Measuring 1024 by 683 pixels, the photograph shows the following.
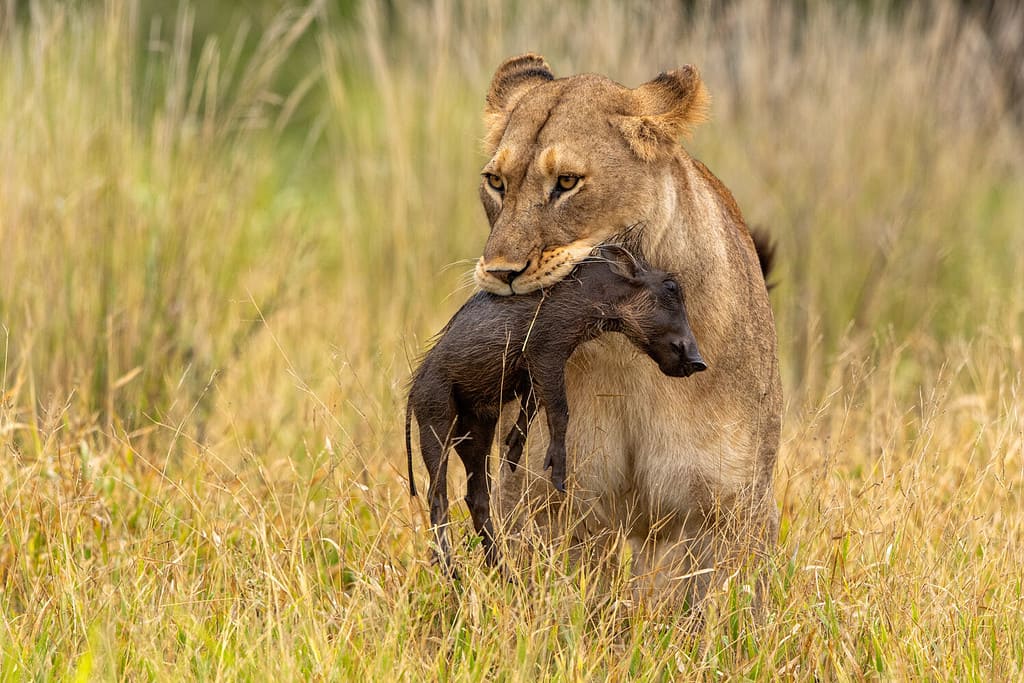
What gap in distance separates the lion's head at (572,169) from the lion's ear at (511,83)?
7.2 inches

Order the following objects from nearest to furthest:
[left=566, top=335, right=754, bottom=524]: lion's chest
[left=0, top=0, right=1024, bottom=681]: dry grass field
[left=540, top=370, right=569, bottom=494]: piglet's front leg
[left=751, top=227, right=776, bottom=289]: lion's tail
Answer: [left=540, top=370, right=569, bottom=494]: piglet's front leg < [left=0, top=0, right=1024, bottom=681]: dry grass field < [left=566, top=335, right=754, bottom=524]: lion's chest < [left=751, top=227, right=776, bottom=289]: lion's tail

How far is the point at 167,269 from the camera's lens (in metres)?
5.48

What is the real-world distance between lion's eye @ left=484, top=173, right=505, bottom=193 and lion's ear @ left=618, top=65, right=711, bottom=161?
346 millimetres

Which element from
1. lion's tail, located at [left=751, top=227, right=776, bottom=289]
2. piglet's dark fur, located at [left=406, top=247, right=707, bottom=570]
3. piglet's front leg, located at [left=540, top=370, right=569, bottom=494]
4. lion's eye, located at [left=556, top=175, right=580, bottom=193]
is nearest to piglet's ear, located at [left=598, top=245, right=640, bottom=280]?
piglet's dark fur, located at [left=406, top=247, right=707, bottom=570]

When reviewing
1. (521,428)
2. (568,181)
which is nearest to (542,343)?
(521,428)

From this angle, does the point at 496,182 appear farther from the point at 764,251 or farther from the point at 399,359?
the point at 399,359

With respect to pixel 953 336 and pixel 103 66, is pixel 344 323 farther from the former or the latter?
pixel 953 336

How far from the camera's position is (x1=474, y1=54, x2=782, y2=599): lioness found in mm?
3576

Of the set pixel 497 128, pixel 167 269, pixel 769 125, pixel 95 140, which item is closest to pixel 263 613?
pixel 497 128

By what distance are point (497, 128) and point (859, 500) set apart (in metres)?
1.47

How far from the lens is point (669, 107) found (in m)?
3.83

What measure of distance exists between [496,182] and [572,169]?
230mm

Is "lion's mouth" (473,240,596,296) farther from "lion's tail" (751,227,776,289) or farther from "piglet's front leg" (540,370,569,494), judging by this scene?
"lion's tail" (751,227,776,289)

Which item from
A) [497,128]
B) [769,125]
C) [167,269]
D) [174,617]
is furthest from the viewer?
[769,125]
